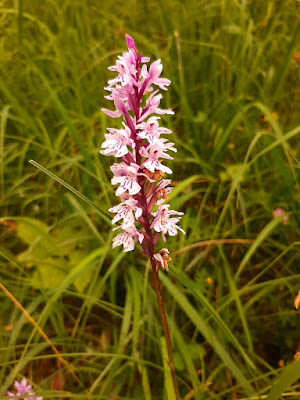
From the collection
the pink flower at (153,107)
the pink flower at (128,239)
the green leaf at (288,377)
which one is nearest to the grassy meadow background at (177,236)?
the green leaf at (288,377)

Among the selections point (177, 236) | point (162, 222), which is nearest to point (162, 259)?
point (162, 222)

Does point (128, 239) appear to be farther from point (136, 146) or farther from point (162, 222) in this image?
point (136, 146)

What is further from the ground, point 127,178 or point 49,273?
point 127,178

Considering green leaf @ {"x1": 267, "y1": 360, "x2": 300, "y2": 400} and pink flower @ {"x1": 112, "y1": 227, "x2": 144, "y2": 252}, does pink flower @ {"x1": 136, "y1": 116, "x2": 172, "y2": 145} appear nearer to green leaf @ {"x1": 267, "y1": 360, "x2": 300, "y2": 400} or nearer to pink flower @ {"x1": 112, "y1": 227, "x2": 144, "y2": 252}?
pink flower @ {"x1": 112, "y1": 227, "x2": 144, "y2": 252}

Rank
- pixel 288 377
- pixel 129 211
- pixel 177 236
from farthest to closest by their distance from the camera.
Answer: pixel 177 236
pixel 129 211
pixel 288 377

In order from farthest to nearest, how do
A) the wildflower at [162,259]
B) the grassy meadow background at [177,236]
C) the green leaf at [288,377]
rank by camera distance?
the grassy meadow background at [177,236] < the wildflower at [162,259] < the green leaf at [288,377]

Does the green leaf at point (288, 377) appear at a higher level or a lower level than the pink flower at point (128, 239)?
lower

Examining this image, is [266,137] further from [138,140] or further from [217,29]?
[217,29]

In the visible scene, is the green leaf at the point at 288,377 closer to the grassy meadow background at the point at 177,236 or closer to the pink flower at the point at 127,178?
the grassy meadow background at the point at 177,236

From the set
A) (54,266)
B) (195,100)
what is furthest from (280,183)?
(54,266)
